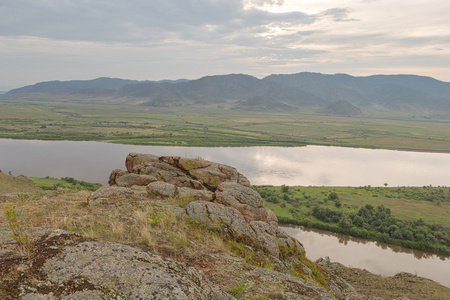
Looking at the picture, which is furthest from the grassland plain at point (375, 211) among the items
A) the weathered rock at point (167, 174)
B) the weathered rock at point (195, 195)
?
the weathered rock at point (195, 195)

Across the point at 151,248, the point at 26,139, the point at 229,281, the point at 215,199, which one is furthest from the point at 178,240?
the point at 26,139

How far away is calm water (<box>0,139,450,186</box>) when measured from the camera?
260 feet

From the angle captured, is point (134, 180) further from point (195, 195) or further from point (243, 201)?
point (243, 201)

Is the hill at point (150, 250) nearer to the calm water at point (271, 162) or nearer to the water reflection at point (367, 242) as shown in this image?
the water reflection at point (367, 242)

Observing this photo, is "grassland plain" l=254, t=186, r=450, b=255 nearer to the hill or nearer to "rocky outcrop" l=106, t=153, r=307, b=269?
"rocky outcrop" l=106, t=153, r=307, b=269

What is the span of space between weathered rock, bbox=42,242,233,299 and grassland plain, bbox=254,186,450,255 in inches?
1878

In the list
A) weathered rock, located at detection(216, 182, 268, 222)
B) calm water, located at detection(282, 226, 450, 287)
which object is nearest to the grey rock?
weathered rock, located at detection(216, 182, 268, 222)

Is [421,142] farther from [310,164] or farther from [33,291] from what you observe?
[33,291]

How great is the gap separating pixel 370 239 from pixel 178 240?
48170mm

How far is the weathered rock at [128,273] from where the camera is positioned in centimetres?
620

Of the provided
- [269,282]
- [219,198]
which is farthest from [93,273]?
[219,198]

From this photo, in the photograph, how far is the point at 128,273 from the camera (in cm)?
664

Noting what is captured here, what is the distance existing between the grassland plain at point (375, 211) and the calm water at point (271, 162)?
10660 millimetres

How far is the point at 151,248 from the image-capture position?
905cm
